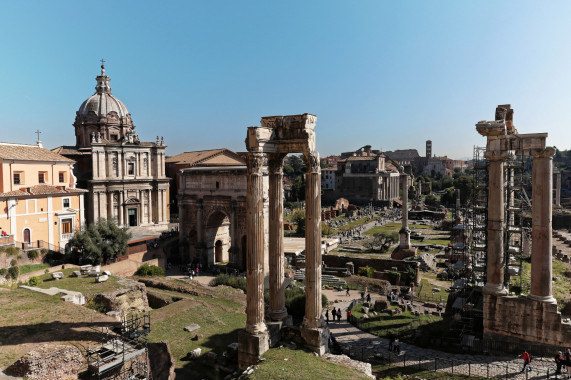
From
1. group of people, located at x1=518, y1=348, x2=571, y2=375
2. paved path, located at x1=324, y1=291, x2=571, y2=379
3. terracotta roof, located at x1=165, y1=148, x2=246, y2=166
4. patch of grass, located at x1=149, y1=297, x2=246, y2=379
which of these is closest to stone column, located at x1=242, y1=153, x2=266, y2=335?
patch of grass, located at x1=149, y1=297, x2=246, y2=379

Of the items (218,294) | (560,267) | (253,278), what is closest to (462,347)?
(253,278)

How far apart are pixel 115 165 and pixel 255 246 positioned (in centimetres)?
2858

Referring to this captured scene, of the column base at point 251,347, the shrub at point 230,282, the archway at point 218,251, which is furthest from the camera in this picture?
the archway at point 218,251

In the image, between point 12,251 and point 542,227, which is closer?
point 542,227

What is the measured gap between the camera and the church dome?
125ft

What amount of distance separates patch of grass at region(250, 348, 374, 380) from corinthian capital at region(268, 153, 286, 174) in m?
4.83

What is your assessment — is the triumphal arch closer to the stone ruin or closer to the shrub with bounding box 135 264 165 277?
the stone ruin

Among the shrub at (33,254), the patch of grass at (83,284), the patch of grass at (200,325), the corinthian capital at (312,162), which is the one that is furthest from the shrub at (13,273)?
the corinthian capital at (312,162)

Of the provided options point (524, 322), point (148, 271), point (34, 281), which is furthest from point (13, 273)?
point (524, 322)

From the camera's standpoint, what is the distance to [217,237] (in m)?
31.4

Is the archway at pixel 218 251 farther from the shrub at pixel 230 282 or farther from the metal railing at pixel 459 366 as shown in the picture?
the metal railing at pixel 459 366

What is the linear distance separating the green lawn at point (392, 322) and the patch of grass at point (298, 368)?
239 inches

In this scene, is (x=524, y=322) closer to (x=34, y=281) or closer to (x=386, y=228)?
(x=34, y=281)

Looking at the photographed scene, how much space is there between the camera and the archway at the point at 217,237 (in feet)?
99.0
